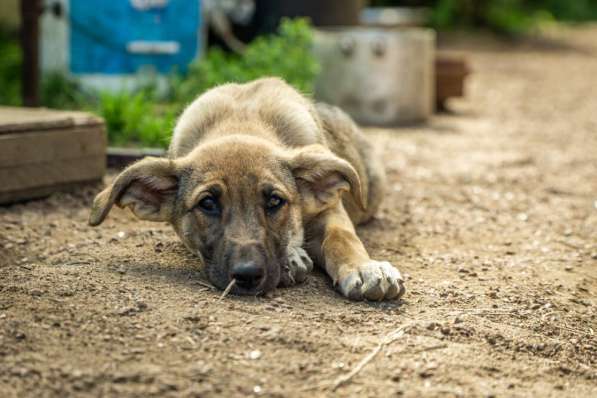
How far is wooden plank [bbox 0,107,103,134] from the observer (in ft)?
19.2

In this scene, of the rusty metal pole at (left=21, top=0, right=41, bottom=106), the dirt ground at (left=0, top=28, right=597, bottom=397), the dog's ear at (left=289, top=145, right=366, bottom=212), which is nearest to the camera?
the dirt ground at (left=0, top=28, right=597, bottom=397)

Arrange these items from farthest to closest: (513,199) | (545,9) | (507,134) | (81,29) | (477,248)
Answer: (545,9) < (507,134) < (81,29) < (513,199) < (477,248)

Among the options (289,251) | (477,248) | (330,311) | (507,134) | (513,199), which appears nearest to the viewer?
(330,311)

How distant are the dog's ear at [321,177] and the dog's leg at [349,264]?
18 cm

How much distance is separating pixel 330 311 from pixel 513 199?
11.6ft

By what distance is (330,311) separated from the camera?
4.07 metres

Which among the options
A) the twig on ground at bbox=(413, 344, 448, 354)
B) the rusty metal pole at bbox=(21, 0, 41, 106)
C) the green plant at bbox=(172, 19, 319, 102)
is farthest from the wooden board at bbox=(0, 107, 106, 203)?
the twig on ground at bbox=(413, 344, 448, 354)

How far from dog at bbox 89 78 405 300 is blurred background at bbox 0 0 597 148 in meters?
2.58

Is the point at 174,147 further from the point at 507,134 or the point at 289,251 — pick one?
the point at 507,134

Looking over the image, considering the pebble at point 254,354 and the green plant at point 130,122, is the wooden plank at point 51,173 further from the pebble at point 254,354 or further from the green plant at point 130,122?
the pebble at point 254,354

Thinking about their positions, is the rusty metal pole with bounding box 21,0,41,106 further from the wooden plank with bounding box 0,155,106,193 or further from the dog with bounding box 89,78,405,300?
the dog with bounding box 89,78,405,300

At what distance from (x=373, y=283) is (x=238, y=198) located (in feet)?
2.45

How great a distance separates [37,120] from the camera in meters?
6.00

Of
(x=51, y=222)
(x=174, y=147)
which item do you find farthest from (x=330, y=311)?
(x=51, y=222)
